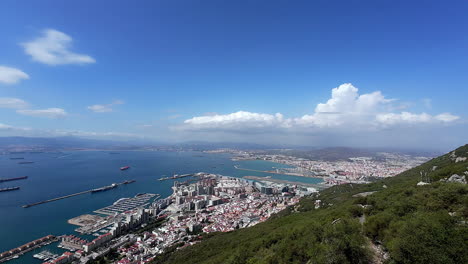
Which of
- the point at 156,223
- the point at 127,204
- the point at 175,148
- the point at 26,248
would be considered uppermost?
the point at 175,148

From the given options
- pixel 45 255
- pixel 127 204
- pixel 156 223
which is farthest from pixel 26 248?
pixel 127 204

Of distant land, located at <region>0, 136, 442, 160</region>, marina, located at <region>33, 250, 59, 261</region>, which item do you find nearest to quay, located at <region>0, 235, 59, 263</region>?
marina, located at <region>33, 250, 59, 261</region>

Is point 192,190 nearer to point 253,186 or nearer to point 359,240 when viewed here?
point 253,186

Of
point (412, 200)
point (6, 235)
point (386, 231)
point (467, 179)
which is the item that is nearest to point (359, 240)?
point (386, 231)

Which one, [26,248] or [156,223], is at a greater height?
[26,248]

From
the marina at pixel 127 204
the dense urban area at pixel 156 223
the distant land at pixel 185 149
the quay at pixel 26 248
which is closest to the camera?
the quay at pixel 26 248

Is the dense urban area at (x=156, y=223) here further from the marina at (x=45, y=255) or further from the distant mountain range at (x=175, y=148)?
the distant mountain range at (x=175, y=148)

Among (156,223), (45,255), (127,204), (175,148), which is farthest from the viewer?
(175,148)

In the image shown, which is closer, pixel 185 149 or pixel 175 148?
pixel 185 149

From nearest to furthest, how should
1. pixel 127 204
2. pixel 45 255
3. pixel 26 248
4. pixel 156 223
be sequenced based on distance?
pixel 45 255 → pixel 26 248 → pixel 156 223 → pixel 127 204

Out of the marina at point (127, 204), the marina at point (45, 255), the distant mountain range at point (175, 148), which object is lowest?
the marina at point (127, 204)

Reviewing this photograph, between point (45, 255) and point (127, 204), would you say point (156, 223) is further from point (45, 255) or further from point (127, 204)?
point (45, 255)

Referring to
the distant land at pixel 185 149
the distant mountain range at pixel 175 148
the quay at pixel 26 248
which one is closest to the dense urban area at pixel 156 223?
the quay at pixel 26 248

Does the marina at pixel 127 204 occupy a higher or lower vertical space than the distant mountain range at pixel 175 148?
lower
